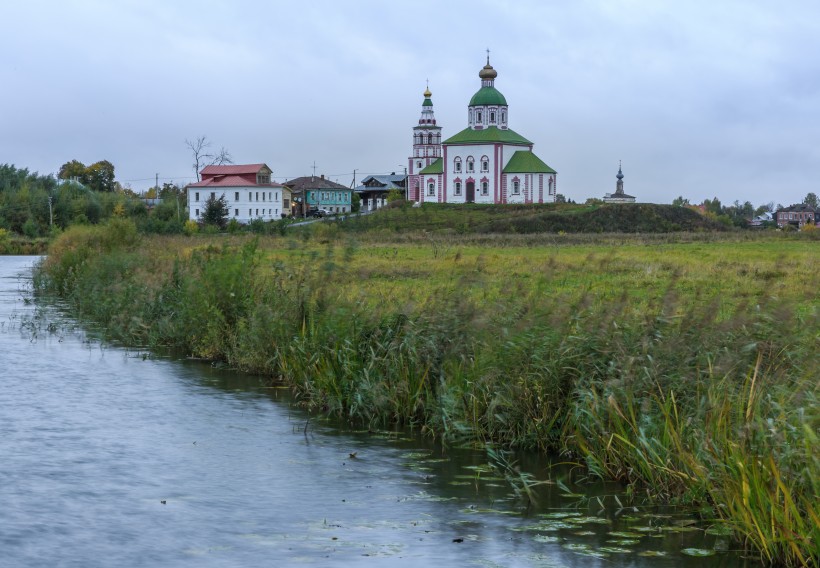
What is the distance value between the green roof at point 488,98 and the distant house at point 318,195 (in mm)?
35419

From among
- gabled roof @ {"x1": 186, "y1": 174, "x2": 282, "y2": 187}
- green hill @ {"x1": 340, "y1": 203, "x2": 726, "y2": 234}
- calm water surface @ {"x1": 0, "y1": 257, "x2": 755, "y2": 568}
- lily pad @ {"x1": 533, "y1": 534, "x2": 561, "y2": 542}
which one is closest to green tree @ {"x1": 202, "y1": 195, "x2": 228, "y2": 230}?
green hill @ {"x1": 340, "y1": 203, "x2": 726, "y2": 234}

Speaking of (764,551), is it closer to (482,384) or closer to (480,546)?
(480,546)

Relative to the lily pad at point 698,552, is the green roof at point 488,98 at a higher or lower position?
higher

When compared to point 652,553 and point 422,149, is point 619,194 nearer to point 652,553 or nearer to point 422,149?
point 422,149

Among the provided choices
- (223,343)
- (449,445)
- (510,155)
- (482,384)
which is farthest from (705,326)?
(510,155)

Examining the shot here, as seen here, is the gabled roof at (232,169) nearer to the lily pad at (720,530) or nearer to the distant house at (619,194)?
the distant house at (619,194)

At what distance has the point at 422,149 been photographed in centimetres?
12738

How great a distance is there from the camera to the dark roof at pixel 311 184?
149 meters

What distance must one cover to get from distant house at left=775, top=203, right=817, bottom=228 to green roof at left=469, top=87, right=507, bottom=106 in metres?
87.3

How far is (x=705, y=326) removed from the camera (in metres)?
11.3

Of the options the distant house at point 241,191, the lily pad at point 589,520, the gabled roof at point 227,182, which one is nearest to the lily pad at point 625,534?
the lily pad at point 589,520

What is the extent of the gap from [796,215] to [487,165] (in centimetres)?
10030

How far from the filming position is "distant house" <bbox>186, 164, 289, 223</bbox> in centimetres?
12450

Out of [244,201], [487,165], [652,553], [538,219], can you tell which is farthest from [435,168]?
[652,553]
